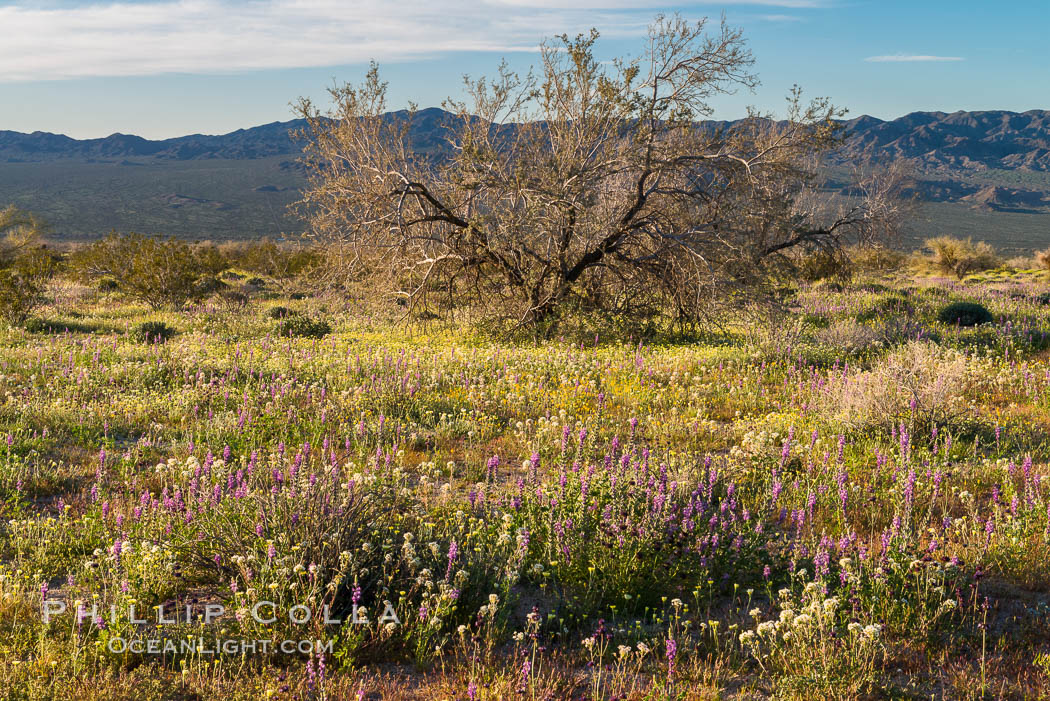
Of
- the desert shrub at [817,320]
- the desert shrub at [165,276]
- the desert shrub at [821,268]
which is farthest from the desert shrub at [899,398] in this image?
the desert shrub at [821,268]

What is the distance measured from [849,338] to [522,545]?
9062 millimetres

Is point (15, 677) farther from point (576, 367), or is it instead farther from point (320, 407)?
point (576, 367)

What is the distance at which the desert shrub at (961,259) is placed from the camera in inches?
1620

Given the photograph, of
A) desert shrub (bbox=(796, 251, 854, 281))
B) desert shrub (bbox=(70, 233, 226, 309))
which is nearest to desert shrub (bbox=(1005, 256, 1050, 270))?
desert shrub (bbox=(796, 251, 854, 281))

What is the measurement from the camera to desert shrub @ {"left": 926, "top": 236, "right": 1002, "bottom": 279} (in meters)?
41.2

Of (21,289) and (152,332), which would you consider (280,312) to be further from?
(21,289)

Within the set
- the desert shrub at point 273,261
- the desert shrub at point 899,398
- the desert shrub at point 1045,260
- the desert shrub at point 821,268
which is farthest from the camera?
the desert shrub at point 1045,260

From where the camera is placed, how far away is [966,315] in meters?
15.2

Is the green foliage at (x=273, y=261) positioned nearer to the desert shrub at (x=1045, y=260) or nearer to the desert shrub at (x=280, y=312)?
the desert shrub at (x=280, y=312)

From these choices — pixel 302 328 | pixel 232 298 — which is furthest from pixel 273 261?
pixel 302 328

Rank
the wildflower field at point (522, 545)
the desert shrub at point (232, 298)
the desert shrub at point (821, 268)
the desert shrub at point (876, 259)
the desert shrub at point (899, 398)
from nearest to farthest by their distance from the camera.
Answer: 1. the wildflower field at point (522, 545)
2. the desert shrub at point (899, 398)
3. the desert shrub at point (232, 298)
4. the desert shrub at point (821, 268)
5. the desert shrub at point (876, 259)

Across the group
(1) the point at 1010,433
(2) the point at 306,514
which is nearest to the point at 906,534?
(2) the point at 306,514

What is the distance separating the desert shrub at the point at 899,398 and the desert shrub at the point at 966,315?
28.9 feet

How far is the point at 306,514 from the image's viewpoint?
3.80 meters
